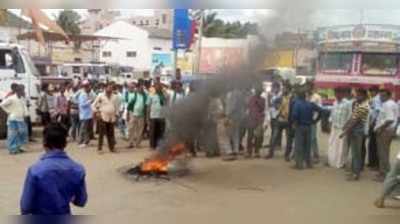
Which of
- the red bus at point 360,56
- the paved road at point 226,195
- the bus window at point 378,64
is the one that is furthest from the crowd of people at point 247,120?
the bus window at point 378,64

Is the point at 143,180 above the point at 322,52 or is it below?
below

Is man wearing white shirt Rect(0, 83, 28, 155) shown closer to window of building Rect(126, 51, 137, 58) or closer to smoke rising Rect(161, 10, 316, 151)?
smoke rising Rect(161, 10, 316, 151)

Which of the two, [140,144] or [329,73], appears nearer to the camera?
[140,144]

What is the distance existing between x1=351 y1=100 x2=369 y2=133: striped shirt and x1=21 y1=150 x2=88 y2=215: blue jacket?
613 cm

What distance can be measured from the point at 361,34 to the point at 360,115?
6864 millimetres

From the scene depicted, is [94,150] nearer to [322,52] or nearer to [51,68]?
[322,52]

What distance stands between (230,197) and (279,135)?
3748 mm

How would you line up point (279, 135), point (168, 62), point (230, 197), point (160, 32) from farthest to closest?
point (160, 32) < point (168, 62) < point (279, 135) < point (230, 197)

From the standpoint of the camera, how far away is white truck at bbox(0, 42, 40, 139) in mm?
13500

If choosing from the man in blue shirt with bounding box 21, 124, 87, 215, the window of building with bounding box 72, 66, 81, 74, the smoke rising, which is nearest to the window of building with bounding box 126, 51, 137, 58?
the window of building with bounding box 72, 66, 81, 74

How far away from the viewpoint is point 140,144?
41.4 feet

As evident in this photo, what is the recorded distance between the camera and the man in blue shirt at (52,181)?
127 inches

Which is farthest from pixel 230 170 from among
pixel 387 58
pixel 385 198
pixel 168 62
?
pixel 168 62

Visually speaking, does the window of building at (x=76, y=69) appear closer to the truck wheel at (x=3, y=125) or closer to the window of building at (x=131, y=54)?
the truck wheel at (x=3, y=125)
